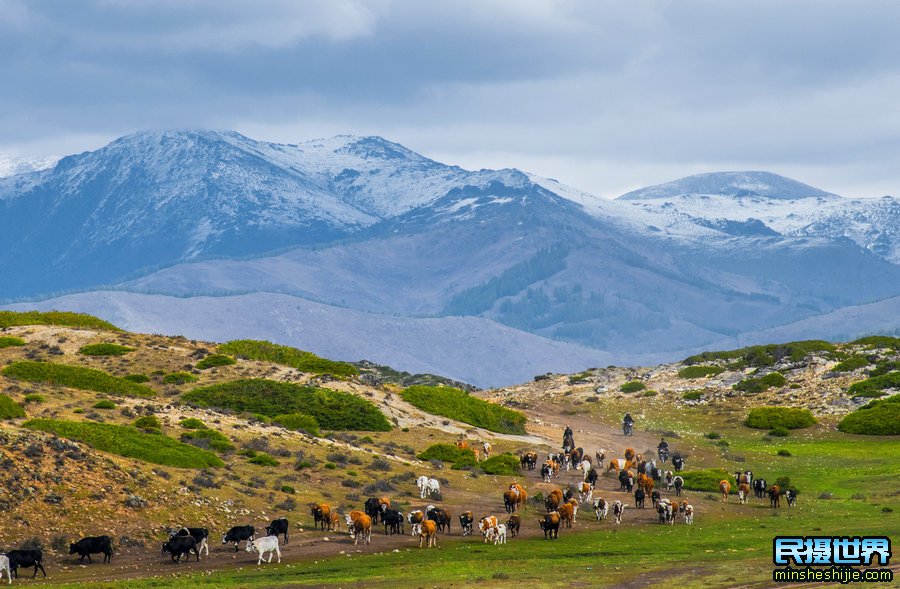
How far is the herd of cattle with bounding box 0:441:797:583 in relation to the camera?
44188mm

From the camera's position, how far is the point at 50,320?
95.9m

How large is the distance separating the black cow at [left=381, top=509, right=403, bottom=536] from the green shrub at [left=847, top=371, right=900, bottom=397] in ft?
175

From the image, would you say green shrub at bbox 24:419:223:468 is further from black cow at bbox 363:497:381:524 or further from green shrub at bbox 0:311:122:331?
green shrub at bbox 0:311:122:331

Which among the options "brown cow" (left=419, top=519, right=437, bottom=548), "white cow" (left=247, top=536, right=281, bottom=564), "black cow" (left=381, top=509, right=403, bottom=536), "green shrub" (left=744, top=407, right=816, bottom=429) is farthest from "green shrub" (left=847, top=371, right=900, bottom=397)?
"white cow" (left=247, top=536, right=281, bottom=564)

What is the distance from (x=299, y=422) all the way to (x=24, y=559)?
30956mm

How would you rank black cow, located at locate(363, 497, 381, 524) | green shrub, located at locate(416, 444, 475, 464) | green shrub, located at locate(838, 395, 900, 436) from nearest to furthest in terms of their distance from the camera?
black cow, located at locate(363, 497, 381, 524), green shrub, located at locate(416, 444, 475, 464), green shrub, located at locate(838, 395, 900, 436)

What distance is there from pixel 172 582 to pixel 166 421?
2488cm

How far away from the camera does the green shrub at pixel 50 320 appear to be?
93688 mm

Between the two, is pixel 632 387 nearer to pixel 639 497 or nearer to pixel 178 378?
pixel 178 378

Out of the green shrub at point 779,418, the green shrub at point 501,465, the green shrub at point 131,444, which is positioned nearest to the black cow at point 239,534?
the green shrub at point 131,444

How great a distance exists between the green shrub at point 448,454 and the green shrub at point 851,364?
147 ft

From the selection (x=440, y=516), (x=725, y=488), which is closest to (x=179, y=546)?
(x=440, y=516)

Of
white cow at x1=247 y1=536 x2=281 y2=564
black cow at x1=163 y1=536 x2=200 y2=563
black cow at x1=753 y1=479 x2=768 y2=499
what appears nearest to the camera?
black cow at x1=163 y1=536 x2=200 y2=563

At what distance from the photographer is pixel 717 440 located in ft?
281
